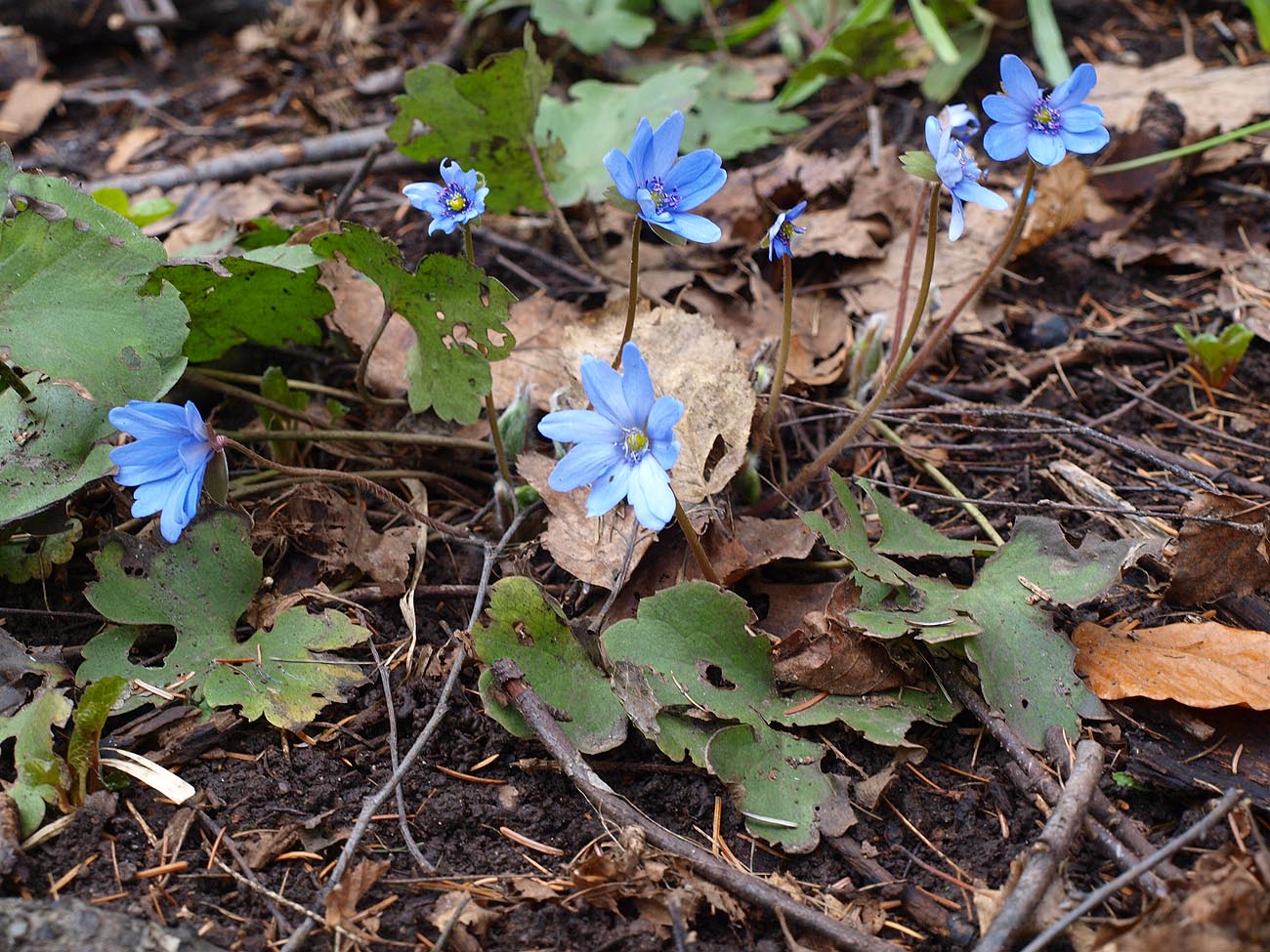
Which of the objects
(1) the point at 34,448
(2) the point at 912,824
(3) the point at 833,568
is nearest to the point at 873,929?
(2) the point at 912,824

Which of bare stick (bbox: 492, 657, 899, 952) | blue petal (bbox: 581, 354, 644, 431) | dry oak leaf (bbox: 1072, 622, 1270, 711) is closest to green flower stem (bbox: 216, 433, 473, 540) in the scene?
bare stick (bbox: 492, 657, 899, 952)

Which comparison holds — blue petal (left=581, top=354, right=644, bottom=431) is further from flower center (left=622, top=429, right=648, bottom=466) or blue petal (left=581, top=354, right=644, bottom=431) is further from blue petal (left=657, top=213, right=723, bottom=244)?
blue petal (left=657, top=213, right=723, bottom=244)

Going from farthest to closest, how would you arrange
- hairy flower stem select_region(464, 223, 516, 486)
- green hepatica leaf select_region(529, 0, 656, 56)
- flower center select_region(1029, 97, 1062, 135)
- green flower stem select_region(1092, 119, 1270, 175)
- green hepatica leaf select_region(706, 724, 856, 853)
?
green hepatica leaf select_region(529, 0, 656, 56)
green flower stem select_region(1092, 119, 1270, 175)
hairy flower stem select_region(464, 223, 516, 486)
flower center select_region(1029, 97, 1062, 135)
green hepatica leaf select_region(706, 724, 856, 853)

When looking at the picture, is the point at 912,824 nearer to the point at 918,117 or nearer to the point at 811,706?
the point at 811,706

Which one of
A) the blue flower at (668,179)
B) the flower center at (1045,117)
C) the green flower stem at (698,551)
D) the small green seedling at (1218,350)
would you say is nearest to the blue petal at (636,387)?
the green flower stem at (698,551)

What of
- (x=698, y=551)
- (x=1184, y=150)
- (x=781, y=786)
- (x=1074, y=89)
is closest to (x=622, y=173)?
(x=698, y=551)
